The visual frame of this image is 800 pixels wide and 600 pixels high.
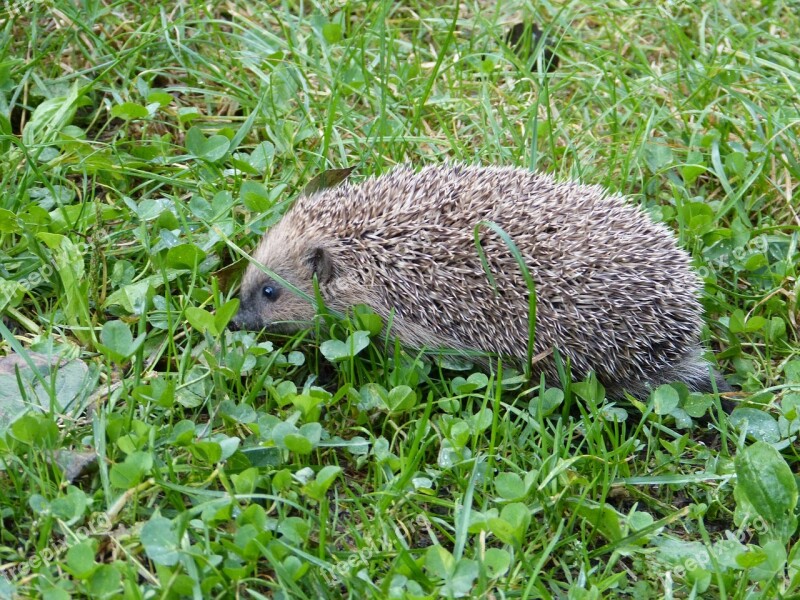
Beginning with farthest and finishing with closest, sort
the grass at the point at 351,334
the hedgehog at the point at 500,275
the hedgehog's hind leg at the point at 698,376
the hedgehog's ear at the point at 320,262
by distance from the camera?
1. the hedgehog's ear at the point at 320,262
2. the hedgehog's hind leg at the point at 698,376
3. the hedgehog at the point at 500,275
4. the grass at the point at 351,334

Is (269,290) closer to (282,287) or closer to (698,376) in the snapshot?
(282,287)

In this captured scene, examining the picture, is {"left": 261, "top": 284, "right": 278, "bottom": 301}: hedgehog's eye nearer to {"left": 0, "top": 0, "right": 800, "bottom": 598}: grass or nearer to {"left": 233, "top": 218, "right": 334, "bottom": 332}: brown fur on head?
{"left": 233, "top": 218, "right": 334, "bottom": 332}: brown fur on head

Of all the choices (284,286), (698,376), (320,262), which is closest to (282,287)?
(284,286)

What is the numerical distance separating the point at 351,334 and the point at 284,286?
59 centimetres

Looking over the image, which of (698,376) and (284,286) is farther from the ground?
(284,286)

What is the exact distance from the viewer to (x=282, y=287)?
461 cm

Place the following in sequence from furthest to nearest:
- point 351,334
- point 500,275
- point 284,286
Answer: point 284,286
point 500,275
point 351,334

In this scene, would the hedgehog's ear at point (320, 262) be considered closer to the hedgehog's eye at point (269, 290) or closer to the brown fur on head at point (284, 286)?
the brown fur on head at point (284, 286)

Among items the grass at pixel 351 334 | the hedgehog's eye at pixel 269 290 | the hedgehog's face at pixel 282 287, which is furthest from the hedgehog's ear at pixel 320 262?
the grass at pixel 351 334

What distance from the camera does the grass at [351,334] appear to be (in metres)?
3.37

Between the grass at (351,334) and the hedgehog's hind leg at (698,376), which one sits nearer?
the grass at (351,334)

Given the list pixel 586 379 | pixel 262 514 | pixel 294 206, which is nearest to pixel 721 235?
pixel 586 379

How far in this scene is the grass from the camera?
3373mm

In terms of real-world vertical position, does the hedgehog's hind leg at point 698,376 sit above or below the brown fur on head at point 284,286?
below
